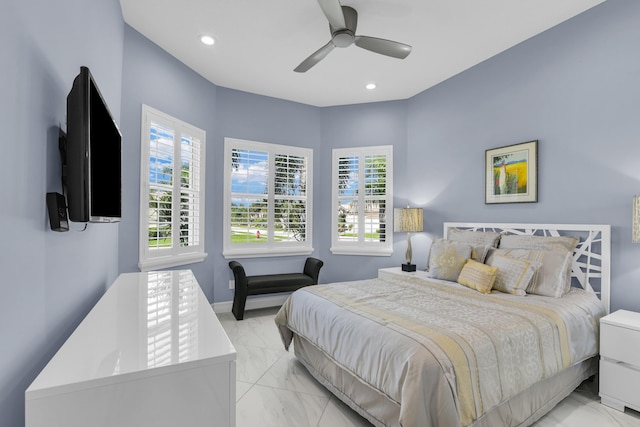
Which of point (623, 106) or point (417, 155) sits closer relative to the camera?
point (623, 106)

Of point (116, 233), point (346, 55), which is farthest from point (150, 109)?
point (346, 55)

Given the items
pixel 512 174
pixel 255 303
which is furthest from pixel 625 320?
pixel 255 303

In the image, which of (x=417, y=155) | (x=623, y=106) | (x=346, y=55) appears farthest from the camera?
(x=417, y=155)

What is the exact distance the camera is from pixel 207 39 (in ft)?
10.2

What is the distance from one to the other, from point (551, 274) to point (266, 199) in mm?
3429

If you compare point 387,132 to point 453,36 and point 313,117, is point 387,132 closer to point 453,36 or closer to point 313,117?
point 313,117

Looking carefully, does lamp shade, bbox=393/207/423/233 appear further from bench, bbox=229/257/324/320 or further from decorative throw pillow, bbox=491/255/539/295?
decorative throw pillow, bbox=491/255/539/295

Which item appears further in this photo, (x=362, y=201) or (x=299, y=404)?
(x=362, y=201)

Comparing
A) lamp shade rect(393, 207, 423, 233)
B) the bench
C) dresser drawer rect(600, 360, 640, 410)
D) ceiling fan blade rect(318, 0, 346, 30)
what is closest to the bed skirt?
dresser drawer rect(600, 360, 640, 410)

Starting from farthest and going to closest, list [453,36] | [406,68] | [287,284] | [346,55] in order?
[287,284] → [406,68] → [346,55] → [453,36]

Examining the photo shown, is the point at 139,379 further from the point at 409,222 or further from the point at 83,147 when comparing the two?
the point at 409,222

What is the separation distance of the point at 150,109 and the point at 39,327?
2.66 meters

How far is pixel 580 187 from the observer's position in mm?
2709

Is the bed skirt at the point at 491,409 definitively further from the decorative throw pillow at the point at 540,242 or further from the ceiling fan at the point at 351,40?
the ceiling fan at the point at 351,40
